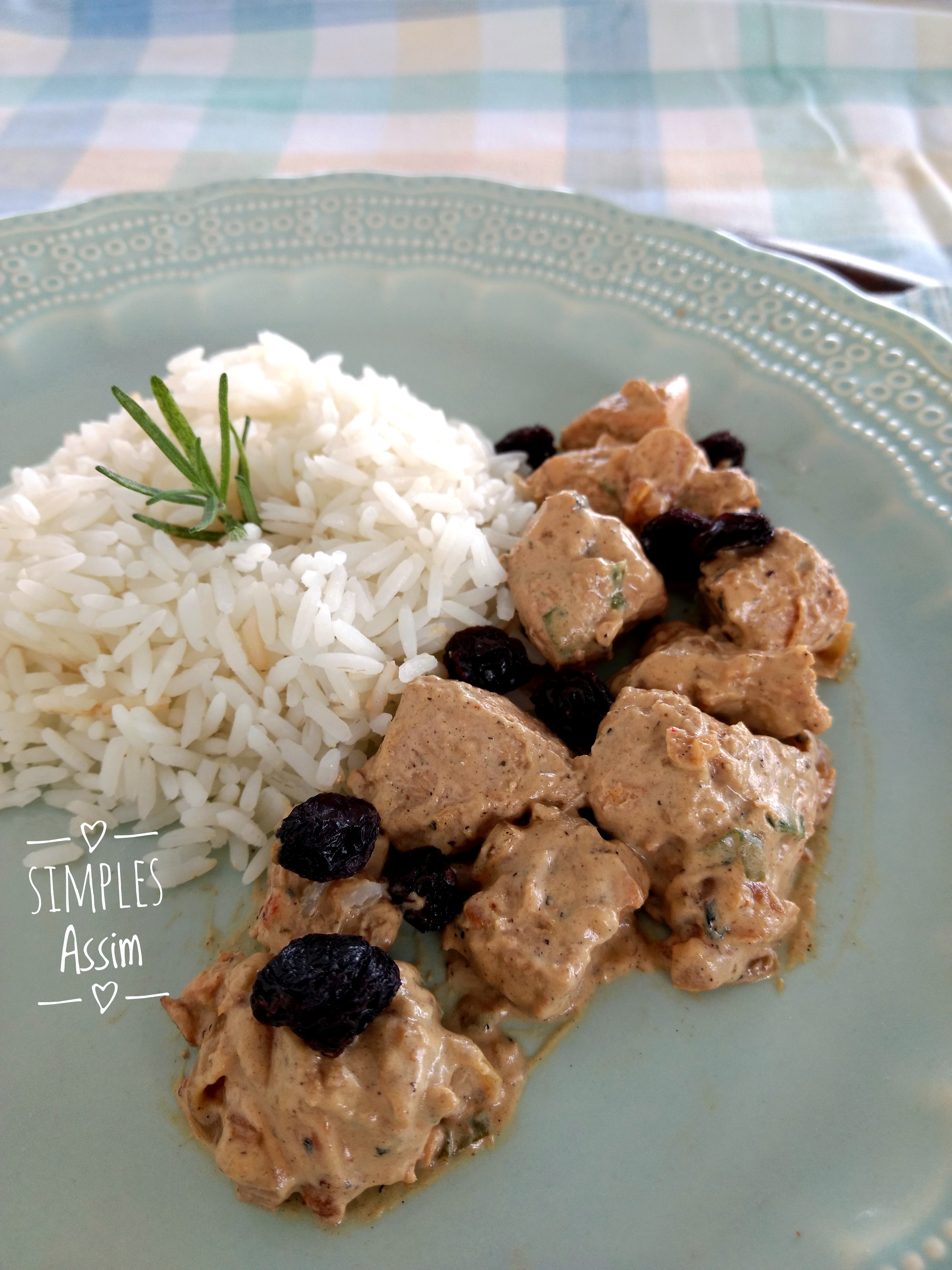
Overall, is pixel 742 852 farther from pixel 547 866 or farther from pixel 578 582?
pixel 578 582

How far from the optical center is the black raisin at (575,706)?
2795 mm

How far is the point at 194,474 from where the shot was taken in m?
2.92

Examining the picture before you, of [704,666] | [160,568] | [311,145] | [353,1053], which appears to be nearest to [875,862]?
[704,666]

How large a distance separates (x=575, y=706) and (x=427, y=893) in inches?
27.3

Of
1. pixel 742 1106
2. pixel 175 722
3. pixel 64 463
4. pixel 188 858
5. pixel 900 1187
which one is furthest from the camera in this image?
pixel 64 463

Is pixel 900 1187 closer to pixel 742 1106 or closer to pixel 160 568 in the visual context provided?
pixel 742 1106

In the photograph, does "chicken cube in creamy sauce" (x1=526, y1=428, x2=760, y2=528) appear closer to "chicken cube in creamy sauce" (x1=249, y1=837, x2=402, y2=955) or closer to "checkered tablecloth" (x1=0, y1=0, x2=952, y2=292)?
"chicken cube in creamy sauce" (x1=249, y1=837, x2=402, y2=955)

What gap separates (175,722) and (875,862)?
2.11 meters

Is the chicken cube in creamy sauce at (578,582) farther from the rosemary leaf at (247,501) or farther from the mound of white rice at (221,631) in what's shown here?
the rosemary leaf at (247,501)

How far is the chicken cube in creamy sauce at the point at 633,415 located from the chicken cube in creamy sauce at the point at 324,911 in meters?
1.90

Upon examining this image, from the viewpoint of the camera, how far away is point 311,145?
19.0 ft

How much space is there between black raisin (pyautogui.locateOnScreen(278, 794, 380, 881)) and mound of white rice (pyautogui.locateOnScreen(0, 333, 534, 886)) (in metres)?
0.32

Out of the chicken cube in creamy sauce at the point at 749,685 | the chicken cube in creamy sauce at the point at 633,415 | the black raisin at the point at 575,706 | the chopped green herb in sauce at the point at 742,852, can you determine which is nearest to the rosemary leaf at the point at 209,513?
the black raisin at the point at 575,706

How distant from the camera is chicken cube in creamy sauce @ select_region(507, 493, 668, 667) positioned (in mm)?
2920
